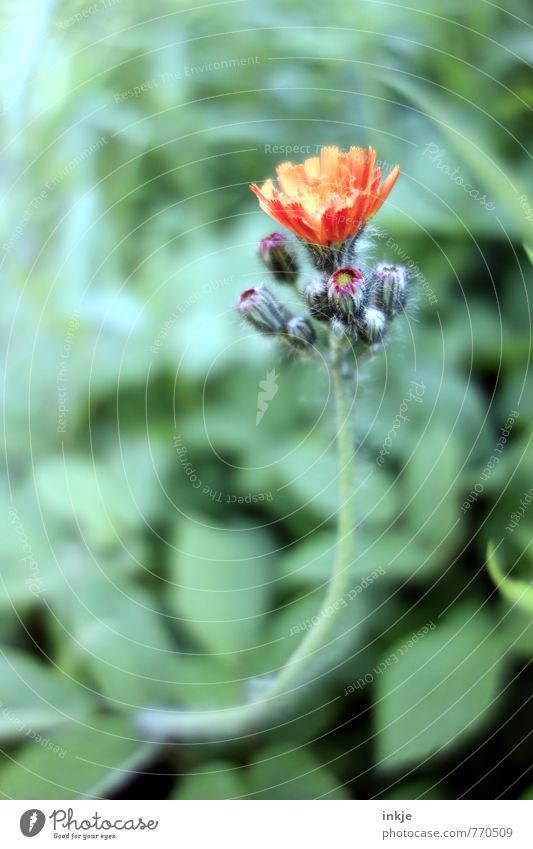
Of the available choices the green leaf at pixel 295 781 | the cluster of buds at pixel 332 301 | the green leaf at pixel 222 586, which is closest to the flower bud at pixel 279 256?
the cluster of buds at pixel 332 301

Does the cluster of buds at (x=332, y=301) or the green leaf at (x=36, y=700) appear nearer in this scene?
the cluster of buds at (x=332, y=301)

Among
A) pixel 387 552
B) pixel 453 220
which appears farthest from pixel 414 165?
pixel 387 552

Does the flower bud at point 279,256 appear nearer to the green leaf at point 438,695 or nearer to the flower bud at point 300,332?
the flower bud at point 300,332

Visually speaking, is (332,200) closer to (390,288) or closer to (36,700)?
(390,288)

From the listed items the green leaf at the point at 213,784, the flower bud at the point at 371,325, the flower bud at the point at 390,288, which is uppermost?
the flower bud at the point at 390,288

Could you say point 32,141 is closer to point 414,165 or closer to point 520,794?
point 414,165

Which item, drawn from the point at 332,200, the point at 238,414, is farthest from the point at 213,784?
the point at 332,200

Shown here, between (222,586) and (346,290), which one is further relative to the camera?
(222,586)
